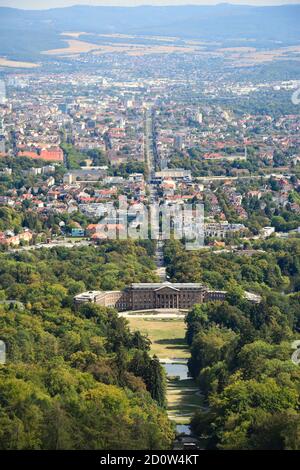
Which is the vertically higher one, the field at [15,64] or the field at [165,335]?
the field at [165,335]

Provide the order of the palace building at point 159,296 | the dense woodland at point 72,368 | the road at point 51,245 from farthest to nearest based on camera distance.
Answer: the road at point 51,245 < the palace building at point 159,296 < the dense woodland at point 72,368

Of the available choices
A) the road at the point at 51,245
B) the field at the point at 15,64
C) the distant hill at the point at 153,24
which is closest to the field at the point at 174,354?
the road at the point at 51,245

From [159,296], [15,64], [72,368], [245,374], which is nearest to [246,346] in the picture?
[245,374]

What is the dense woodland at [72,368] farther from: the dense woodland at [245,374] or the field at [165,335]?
the dense woodland at [245,374]

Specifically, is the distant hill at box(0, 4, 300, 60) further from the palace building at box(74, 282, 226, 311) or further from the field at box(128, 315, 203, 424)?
the field at box(128, 315, 203, 424)

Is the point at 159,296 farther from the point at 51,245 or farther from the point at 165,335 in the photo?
the point at 51,245

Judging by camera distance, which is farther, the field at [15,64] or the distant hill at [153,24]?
the distant hill at [153,24]
